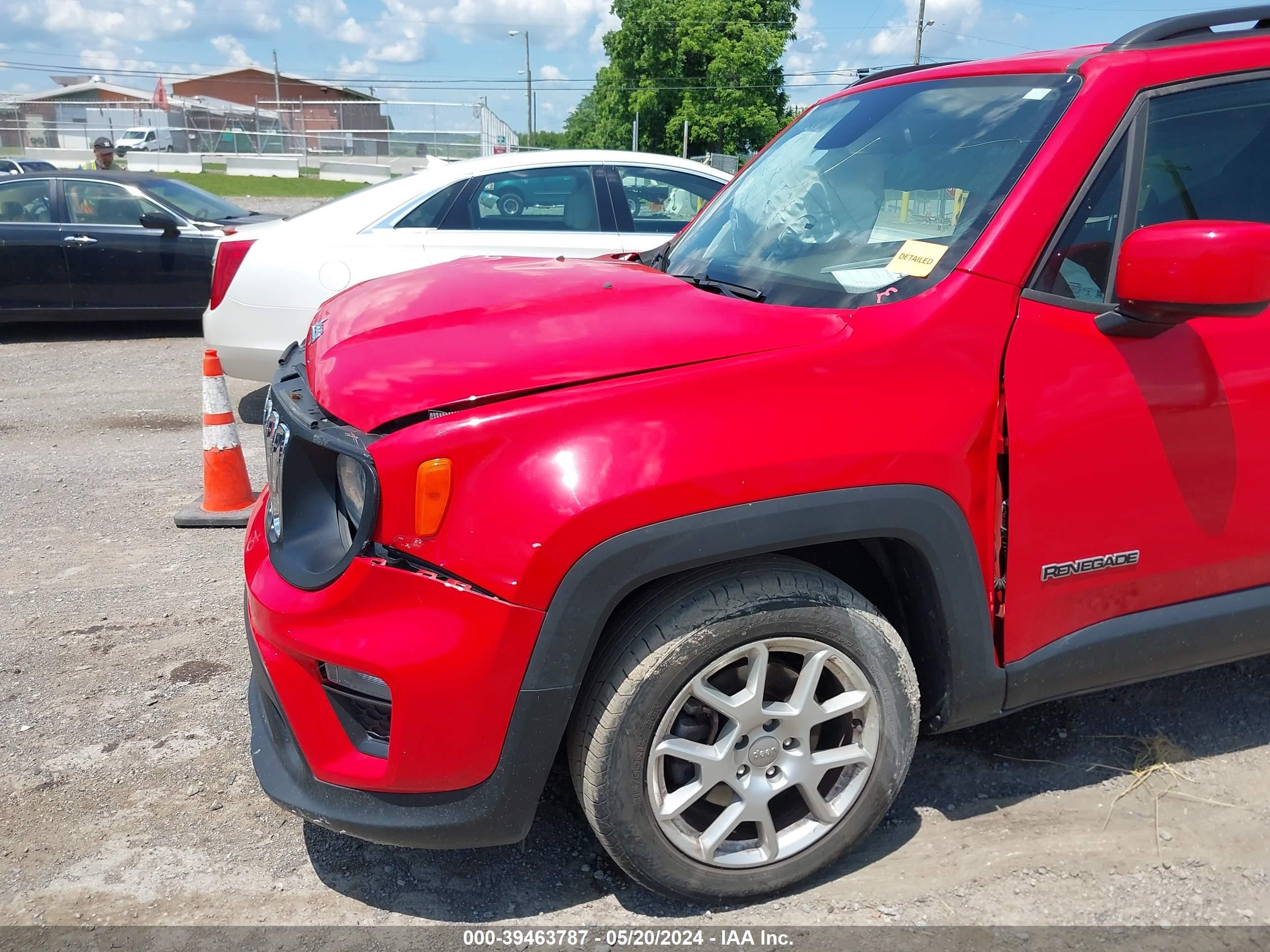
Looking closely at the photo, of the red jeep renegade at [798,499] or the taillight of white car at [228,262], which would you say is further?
the taillight of white car at [228,262]

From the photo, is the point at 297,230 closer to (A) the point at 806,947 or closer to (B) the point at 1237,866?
(A) the point at 806,947

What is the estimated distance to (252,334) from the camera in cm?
593

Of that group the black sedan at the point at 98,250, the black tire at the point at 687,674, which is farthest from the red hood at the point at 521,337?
the black sedan at the point at 98,250

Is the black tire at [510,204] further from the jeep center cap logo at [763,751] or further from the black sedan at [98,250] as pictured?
the jeep center cap logo at [763,751]

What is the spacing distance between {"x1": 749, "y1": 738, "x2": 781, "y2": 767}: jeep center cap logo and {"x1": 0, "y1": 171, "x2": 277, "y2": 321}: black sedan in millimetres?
7824

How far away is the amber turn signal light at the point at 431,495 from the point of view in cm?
196

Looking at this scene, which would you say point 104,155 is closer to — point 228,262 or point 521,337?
point 228,262

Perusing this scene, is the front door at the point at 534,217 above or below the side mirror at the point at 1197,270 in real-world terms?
above

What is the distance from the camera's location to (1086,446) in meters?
2.24

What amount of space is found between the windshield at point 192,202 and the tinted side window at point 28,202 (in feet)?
2.72

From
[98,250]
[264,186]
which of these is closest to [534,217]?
[98,250]

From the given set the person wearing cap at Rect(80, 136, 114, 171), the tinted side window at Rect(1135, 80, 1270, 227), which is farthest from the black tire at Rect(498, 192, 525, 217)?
the person wearing cap at Rect(80, 136, 114, 171)

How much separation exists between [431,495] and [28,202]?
29.0 feet

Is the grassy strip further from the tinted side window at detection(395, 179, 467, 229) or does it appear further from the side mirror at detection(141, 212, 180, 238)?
the tinted side window at detection(395, 179, 467, 229)
